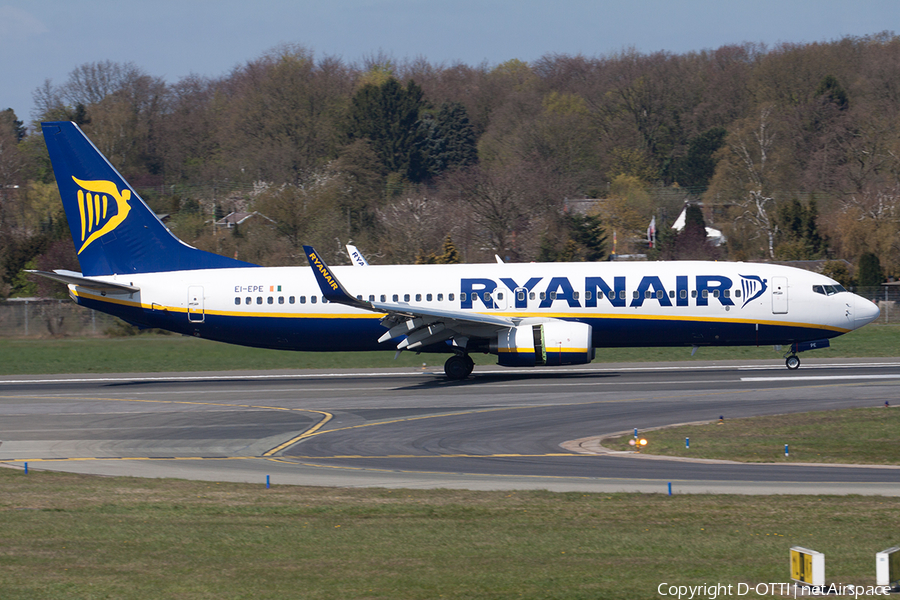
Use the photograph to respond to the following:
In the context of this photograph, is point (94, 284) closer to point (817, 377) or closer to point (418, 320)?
point (418, 320)

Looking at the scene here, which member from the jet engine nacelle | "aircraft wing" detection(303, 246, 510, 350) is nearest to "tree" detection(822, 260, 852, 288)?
the jet engine nacelle

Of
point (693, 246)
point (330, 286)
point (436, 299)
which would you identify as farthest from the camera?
point (693, 246)

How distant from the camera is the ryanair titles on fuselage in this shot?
3312 centimetres

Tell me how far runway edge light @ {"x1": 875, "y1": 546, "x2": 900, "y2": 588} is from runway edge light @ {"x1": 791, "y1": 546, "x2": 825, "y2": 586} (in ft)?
1.72

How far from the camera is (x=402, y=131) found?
125 m

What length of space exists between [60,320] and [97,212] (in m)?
24.2

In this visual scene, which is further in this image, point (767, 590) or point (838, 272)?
point (838, 272)

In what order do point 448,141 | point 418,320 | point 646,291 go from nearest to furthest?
point 418,320
point 646,291
point 448,141

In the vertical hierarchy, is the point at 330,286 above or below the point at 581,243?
below

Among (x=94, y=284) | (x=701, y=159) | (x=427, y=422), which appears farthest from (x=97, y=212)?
(x=701, y=159)

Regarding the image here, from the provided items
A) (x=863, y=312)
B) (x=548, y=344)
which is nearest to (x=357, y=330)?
(x=548, y=344)

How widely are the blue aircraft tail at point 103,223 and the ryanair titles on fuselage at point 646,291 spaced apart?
12.9 metres

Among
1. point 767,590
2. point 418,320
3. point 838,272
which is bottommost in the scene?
point 767,590

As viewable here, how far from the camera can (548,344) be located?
31.8 m
